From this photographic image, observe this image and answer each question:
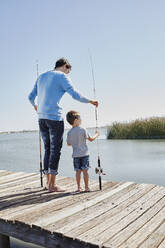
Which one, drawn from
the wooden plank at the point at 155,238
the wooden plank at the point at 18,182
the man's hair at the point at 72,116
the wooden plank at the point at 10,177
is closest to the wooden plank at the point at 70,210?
the wooden plank at the point at 155,238

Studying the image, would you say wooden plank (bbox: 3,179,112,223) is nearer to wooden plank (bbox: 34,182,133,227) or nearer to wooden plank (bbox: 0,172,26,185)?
wooden plank (bbox: 34,182,133,227)

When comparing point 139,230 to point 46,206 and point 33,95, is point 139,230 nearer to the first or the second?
point 46,206

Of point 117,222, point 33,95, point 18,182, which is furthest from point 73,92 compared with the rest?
point 18,182

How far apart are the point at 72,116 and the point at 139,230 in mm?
1841

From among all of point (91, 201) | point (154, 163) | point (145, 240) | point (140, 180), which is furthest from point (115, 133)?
point (145, 240)

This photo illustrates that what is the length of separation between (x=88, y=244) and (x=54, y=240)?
0.42 metres

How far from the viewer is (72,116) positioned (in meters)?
3.91

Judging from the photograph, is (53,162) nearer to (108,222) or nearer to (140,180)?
(108,222)

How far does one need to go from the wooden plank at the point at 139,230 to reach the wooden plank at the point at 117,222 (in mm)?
54

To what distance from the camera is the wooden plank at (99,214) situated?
8.60ft

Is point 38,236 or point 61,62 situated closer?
point 38,236

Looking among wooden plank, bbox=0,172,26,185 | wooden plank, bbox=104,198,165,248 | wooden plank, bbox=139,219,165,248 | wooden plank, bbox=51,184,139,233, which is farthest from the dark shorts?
wooden plank, bbox=0,172,26,185

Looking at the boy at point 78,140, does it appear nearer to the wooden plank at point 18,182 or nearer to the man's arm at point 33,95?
the man's arm at point 33,95

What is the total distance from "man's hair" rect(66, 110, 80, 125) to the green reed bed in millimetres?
12549
